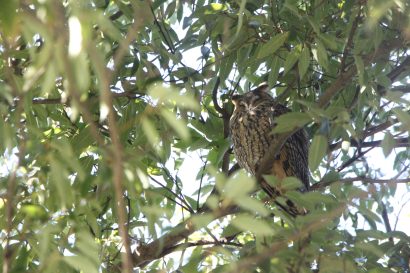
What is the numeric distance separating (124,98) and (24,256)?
1.26 meters

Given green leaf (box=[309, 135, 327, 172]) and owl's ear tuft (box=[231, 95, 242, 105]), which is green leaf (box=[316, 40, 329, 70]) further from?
owl's ear tuft (box=[231, 95, 242, 105])

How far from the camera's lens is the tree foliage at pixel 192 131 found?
1.38 m

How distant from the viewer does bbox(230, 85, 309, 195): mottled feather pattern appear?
3549 millimetres

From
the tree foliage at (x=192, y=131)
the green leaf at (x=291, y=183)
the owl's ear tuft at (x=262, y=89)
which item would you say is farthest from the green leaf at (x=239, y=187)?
the owl's ear tuft at (x=262, y=89)

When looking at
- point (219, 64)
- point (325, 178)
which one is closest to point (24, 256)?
point (325, 178)

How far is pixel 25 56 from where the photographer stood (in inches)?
95.0

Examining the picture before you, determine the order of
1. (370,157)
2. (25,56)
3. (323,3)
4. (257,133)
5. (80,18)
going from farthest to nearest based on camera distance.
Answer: (257,133)
(370,157)
(323,3)
(25,56)
(80,18)

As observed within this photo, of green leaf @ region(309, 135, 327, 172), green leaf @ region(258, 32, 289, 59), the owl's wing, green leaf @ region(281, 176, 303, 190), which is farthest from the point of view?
the owl's wing

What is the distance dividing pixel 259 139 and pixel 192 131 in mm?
685

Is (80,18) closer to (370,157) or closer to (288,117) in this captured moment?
(288,117)

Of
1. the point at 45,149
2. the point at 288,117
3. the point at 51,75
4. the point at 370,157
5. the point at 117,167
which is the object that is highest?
the point at 370,157

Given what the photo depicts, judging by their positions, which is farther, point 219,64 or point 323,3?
point 219,64

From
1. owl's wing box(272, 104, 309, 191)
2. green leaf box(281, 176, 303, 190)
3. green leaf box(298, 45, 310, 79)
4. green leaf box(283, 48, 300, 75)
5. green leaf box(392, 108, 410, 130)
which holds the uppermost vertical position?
owl's wing box(272, 104, 309, 191)

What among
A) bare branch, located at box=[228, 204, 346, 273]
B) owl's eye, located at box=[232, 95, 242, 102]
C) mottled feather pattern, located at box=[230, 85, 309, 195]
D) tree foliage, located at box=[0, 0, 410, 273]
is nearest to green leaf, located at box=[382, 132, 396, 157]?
tree foliage, located at box=[0, 0, 410, 273]
